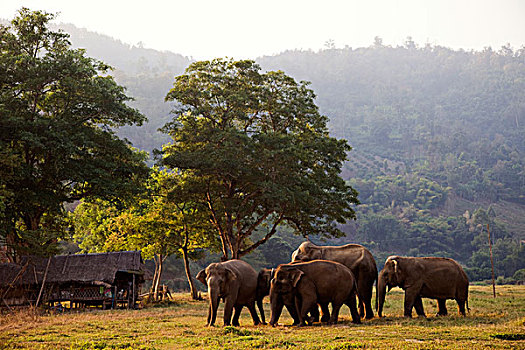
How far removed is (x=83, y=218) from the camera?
151 ft

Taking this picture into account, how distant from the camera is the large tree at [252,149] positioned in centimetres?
3191

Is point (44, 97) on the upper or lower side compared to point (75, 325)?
upper

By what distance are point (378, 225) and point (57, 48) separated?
347 ft

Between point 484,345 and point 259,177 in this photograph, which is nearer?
point 484,345

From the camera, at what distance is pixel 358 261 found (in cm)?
2069

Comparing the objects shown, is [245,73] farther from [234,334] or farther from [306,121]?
[234,334]

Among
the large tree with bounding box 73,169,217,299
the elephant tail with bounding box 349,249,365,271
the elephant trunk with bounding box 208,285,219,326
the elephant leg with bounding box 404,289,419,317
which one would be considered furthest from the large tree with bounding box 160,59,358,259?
the elephant trunk with bounding box 208,285,219,326

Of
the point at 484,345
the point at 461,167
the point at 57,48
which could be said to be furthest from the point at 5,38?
the point at 461,167

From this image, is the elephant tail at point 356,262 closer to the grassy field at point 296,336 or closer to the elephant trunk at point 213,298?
the grassy field at point 296,336

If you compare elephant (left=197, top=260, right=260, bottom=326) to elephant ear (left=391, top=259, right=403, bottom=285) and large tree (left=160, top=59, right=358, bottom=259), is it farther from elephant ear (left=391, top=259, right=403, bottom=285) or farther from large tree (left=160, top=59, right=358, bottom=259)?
large tree (left=160, top=59, right=358, bottom=259)

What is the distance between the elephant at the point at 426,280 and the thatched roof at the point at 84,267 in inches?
726

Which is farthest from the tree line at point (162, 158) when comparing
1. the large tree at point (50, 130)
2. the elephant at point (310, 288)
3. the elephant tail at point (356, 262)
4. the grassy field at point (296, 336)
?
the elephant at point (310, 288)

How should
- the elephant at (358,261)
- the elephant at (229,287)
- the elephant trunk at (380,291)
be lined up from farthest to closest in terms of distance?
the elephant at (358,261)
the elephant trunk at (380,291)
the elephant at (229,287)

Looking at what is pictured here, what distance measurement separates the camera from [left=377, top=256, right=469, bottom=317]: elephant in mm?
19109
